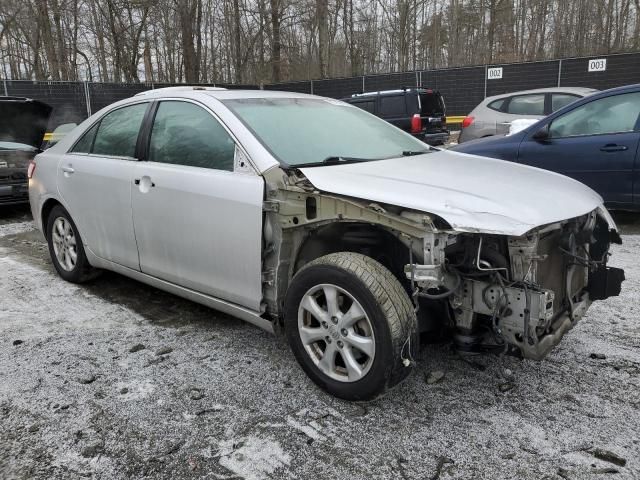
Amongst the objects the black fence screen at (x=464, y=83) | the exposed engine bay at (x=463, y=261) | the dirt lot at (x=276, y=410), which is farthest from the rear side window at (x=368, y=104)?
the exposed engine bay at (x=463, y=261)

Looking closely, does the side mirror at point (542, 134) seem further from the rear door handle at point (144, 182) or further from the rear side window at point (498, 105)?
the rear side window at point (498, 105)

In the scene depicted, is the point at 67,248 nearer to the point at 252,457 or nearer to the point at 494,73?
the point at 252,457

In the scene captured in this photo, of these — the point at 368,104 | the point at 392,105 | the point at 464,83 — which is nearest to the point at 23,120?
the point at 368,104

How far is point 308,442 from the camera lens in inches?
96.7

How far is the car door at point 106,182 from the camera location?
390 cm

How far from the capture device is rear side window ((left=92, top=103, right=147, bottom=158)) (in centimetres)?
395

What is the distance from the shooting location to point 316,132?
3.49 meters

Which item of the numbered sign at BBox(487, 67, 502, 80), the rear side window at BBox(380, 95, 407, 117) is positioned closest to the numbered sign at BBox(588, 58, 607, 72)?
A: the numbered sign at BBox(487, 67, 502, 80)

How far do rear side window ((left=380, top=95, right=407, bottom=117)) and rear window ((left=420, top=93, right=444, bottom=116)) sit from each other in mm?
468

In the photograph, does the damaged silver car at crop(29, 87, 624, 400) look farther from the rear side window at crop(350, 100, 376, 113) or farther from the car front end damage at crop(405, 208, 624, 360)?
the rear side window at crop(350, 100, 376, 113)

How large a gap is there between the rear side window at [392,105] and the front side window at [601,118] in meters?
7.66

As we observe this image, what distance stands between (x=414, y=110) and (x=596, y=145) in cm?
791

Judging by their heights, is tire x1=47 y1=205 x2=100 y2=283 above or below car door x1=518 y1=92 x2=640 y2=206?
below

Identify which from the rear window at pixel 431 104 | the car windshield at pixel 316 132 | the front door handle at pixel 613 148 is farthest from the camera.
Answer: the rear window at pixel 431 104
